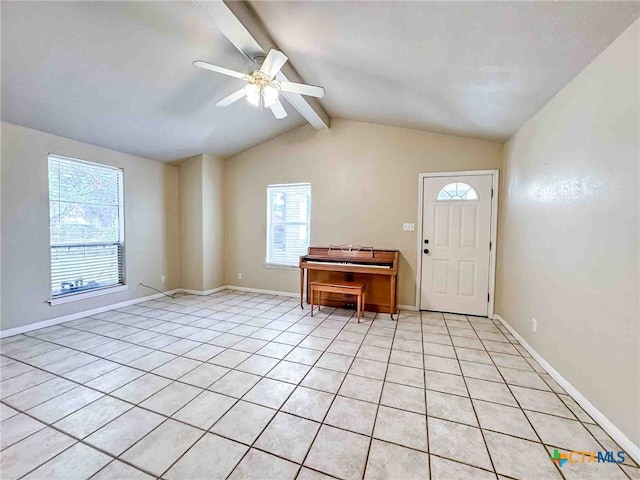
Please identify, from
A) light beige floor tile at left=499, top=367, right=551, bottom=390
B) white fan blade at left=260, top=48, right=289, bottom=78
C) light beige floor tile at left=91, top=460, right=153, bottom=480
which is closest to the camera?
light beige floor tile at left=91, top=460, right=153, bottom=480

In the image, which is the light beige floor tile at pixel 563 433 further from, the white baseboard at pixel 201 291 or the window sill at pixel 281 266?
the white baseboard at pixel 201 291

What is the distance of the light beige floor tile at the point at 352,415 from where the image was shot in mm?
1665

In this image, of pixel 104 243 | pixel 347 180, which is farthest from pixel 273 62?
pixel 104 243

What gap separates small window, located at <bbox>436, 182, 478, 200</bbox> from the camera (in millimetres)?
3709

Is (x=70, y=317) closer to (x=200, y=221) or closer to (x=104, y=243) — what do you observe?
(x=104, y=243)

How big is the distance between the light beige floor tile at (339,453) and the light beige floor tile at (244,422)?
36 cm

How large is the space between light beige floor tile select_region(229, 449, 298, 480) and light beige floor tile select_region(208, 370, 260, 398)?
0.57 m

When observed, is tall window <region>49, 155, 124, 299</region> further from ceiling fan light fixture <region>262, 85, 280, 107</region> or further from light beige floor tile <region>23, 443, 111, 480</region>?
A: ceiling fan light fixture <region>262, 85, 280, 107</region>

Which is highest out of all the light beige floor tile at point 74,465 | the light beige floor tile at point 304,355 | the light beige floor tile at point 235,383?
the light beige floor tile at point 304,355

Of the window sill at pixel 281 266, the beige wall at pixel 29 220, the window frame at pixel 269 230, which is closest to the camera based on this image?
the beige wall at pixel 29 220

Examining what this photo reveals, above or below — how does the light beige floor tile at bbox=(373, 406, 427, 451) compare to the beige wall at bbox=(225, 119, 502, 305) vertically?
below

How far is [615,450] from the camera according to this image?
4.92ft

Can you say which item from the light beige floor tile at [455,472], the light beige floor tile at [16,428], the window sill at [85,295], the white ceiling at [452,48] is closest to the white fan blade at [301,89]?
the white ceiling at [452,48]

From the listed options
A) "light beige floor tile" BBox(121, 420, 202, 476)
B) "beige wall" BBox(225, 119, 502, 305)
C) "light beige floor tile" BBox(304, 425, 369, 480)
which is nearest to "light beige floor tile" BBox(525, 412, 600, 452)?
"light beige floor tile" BBox(304, 425, 369, 480)
